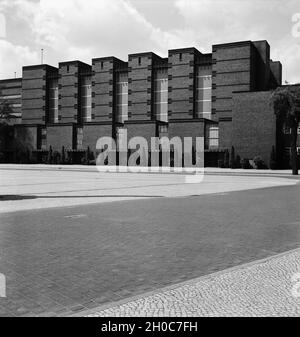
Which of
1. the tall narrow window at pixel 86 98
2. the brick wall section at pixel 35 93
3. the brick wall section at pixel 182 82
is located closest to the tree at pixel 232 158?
the brick wall section at pixel 182 82

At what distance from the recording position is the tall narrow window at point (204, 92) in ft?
205

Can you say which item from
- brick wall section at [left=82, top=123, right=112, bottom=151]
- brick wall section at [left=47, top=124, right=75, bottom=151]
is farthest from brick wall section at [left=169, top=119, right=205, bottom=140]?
brick wall section at [left=47, top=124, right=75, bottom=151]

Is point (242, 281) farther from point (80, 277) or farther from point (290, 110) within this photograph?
point (290, 110)

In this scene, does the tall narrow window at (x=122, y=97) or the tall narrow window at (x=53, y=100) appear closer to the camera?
the tall narrow window at (x=122, y=97)

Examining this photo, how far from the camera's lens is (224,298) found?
4371 millimetres

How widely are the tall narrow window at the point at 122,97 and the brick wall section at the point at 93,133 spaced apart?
23.3 feet

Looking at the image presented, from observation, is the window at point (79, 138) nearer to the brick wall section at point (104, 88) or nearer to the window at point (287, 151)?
the brick wall section at point (104, 88)

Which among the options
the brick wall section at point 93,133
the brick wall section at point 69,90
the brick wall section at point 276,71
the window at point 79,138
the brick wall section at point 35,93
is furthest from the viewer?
the brick wall section at point 35,93

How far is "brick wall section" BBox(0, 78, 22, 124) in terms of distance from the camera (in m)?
81.4

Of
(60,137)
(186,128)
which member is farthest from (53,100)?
(186,128)

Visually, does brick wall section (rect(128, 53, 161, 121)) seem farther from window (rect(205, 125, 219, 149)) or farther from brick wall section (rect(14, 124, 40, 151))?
brick wall section (rect(14, 124, 40, 151))

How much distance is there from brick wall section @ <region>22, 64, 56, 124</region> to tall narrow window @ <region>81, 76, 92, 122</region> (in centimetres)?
760

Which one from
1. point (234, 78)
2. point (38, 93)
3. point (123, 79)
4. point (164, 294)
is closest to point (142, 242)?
point (164, 294)

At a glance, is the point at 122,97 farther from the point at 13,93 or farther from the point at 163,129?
the point at 13,93
